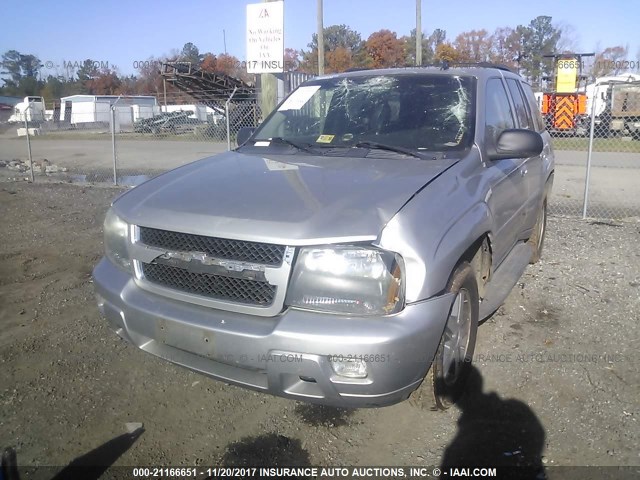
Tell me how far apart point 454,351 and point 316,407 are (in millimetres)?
859

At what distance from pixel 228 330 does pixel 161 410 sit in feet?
3.19

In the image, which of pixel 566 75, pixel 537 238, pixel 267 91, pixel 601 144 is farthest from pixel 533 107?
pixel 566 75

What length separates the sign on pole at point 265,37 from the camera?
301 inches

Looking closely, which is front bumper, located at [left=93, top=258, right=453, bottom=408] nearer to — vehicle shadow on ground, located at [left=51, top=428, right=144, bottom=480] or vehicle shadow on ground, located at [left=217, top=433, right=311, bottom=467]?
vehicle shadow on ground, located at [left=217, top=433, right=311, bottom=467]

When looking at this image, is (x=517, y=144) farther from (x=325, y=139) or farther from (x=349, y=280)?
(x=349, y=280)

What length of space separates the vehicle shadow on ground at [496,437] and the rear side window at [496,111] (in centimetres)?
169

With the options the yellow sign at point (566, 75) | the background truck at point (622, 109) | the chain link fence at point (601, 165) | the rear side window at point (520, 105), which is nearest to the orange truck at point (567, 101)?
the yellow sign at point (566, 75)

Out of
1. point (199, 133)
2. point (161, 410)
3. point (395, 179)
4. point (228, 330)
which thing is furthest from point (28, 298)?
point (199, 133)

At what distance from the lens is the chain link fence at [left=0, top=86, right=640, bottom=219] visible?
974cm

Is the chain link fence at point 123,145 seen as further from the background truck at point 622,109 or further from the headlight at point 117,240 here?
the background truck at point 622,109

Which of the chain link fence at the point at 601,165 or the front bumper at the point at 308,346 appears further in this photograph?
the chain link fence at the point at 601,165

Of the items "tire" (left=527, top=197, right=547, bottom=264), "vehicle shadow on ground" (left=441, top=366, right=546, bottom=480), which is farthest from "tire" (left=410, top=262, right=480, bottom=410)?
"tire" (left=527, top=197, right=547, bottom=264)

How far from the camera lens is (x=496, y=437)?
9.12ft

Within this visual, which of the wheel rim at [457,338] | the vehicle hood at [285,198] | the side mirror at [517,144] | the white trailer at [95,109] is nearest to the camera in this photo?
the vehicle hood at [285,198]
